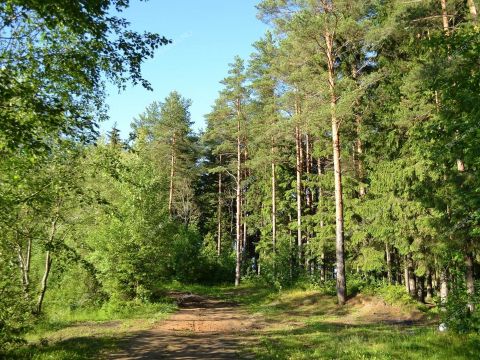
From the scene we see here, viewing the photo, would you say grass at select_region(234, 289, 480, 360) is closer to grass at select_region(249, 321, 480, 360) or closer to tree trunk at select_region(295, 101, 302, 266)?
grass at select_region(249, 321, 480, 360)

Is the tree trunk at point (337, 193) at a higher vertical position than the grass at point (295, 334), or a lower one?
higher

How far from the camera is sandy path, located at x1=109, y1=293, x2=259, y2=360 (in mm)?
9789

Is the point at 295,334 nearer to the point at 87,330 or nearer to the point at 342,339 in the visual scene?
the point at 342,339

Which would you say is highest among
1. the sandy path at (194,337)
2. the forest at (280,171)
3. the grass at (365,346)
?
the forest at (280,171)

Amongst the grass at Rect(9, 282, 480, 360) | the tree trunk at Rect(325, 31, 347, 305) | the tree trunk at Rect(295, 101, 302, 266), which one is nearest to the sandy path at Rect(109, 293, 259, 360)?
the grass at Rect(9, 282, 480, 360)

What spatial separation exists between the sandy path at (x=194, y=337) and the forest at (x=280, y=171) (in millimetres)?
1309

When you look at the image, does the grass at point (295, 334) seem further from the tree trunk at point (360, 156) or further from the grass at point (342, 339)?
the tree trunk at point (360, 156)

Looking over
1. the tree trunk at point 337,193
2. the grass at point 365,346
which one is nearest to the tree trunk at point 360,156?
the tree trunk at point 337,193

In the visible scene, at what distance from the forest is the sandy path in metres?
1.31

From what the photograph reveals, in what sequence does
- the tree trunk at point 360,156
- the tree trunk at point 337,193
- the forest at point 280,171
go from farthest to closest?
the tree trunk at point 360,156
the tree trunk at point 337,193
the forest at point 280,171

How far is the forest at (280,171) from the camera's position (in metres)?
7.17

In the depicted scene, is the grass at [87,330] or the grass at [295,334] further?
the grass at [87,330]

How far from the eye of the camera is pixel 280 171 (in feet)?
117

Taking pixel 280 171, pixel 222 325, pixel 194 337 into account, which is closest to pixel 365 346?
pixel 194 337
